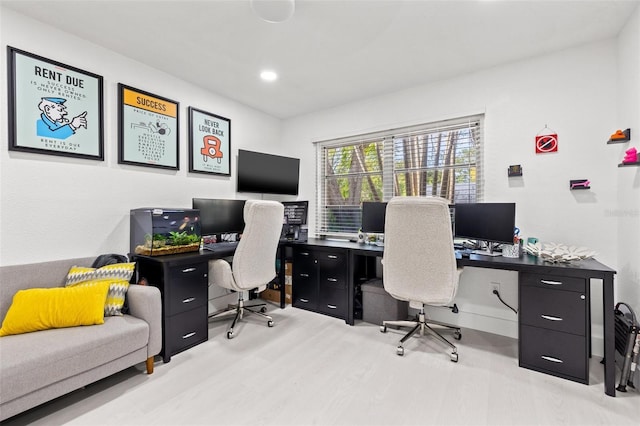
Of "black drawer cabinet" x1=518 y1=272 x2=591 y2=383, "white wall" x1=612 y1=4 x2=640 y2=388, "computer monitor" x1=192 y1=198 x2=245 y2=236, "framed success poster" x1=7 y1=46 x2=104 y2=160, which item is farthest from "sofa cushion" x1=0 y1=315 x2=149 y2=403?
"white wall" x1=612 y1=4 x2=640 y2=388

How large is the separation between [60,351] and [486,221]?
10.5ft

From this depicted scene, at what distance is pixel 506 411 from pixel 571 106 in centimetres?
250

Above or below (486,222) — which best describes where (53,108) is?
above

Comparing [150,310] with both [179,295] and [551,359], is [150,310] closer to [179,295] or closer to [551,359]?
[179,295]

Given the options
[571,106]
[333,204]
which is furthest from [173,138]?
[571,106]

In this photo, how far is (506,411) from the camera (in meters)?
1.68

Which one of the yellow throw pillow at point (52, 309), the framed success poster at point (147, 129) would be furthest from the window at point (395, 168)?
the yellow throw pillow at point (52, 309)

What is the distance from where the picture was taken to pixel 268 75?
9.92ft

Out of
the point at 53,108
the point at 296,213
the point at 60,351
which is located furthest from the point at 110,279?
the point at 296,213

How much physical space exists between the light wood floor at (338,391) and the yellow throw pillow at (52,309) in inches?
18.6

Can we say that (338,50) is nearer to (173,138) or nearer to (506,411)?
(173,138)

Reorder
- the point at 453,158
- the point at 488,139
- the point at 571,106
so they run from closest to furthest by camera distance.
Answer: the point at 571,106 < the point at 488,139 < the point at 453,158

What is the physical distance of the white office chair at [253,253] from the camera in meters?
2.62

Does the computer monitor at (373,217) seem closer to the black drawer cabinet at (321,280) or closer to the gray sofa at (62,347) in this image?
the black drawer cabinet at (321,280)
